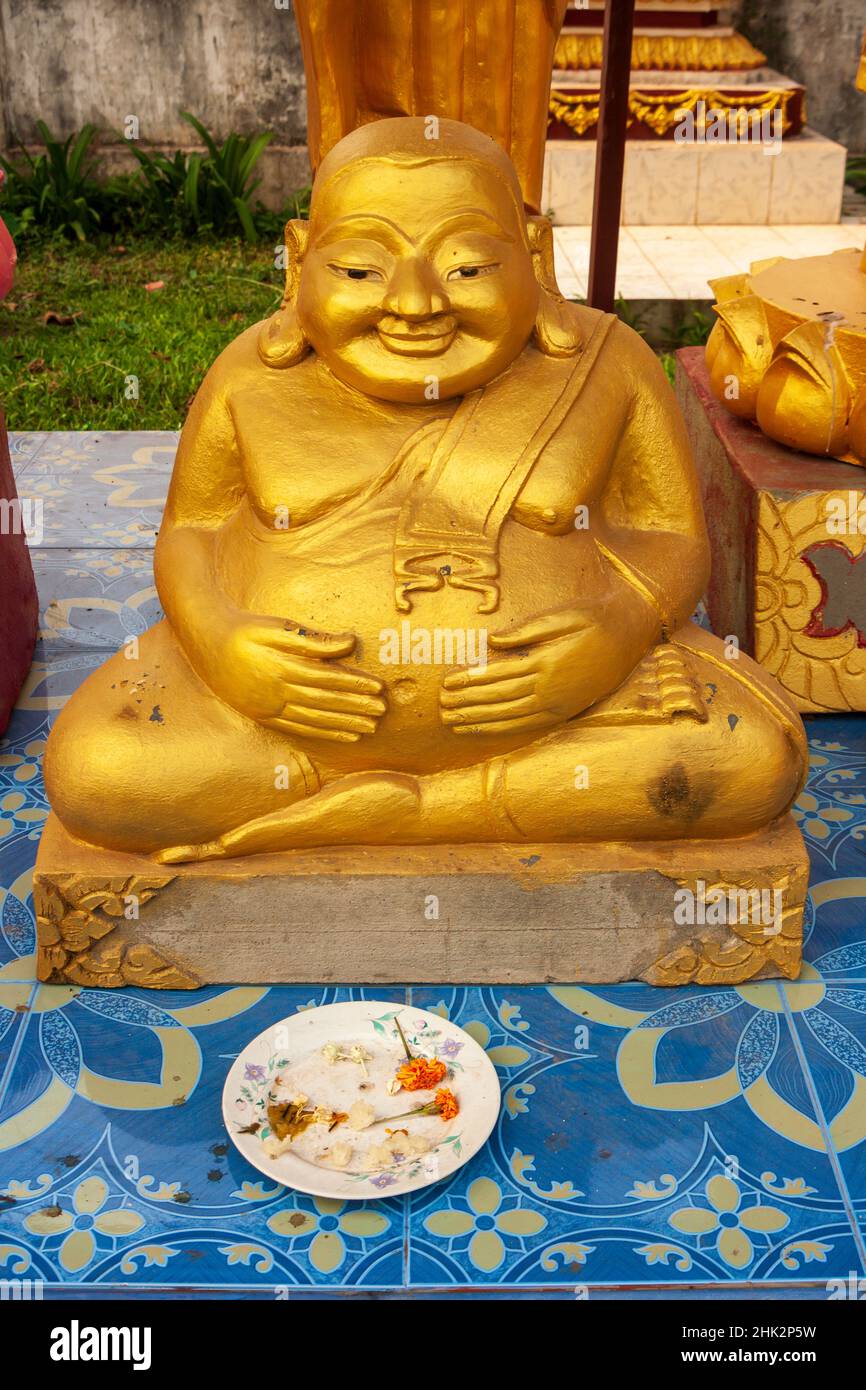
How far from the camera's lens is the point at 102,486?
552 cm

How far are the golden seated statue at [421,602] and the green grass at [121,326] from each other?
3.67m

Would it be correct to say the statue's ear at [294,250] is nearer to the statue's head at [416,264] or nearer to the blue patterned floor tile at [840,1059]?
the statue's head at [416,264]

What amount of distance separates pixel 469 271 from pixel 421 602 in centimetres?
64

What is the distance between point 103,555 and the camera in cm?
498

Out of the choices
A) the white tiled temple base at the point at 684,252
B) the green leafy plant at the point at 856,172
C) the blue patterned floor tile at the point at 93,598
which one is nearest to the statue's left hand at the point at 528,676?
the blue patterned floor tile at the point at 93,598

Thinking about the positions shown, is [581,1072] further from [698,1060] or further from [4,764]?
[4,764]

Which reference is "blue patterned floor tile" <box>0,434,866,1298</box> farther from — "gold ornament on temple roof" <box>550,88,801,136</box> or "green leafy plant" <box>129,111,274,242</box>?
"green leafy plant" <box>129,111,274,242</box>

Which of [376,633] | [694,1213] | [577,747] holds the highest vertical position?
[376,633]

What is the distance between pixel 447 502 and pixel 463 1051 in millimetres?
1082

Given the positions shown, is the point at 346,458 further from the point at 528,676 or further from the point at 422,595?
the point at 528,676

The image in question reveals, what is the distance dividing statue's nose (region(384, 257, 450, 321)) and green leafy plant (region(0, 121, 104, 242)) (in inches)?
260

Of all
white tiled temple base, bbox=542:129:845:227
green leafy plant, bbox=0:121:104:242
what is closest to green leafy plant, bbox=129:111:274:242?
green leafy plant, bbox=0:121:104:242

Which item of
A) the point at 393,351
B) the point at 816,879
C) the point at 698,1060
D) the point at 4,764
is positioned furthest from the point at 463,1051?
the point at 4,764

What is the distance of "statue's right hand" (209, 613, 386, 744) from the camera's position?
2.84 meters
